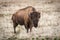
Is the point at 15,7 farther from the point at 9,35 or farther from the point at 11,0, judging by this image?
the point at 9,35

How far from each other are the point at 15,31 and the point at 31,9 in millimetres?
258

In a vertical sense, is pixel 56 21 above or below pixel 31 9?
below

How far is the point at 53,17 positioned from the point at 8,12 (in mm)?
437

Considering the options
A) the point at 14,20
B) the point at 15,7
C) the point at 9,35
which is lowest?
the point at 9,35

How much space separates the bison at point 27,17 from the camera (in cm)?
180

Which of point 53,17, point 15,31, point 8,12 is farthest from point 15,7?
point 53,17

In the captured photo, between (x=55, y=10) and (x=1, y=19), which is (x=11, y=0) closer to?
(x=1, y=19)

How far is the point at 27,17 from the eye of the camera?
1839 mm

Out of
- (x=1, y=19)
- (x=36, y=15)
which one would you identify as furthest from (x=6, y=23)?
(x=36, y=15)

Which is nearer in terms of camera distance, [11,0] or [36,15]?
[36,15]

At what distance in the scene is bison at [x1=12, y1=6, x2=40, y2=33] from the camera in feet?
5.90

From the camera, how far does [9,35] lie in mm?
1840

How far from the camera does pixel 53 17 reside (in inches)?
74.0

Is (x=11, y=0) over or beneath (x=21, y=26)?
over
